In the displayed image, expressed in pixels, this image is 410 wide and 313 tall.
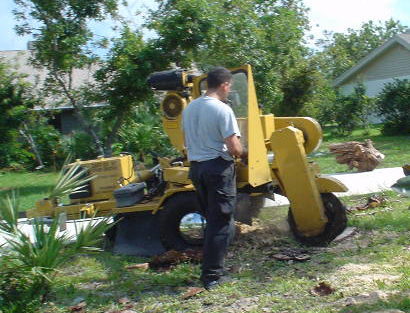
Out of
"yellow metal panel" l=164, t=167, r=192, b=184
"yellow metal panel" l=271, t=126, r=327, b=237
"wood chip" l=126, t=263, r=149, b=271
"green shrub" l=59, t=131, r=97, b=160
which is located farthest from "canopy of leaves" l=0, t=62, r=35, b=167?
"yellow metal panel" l=271, t=126, r=327, b=237

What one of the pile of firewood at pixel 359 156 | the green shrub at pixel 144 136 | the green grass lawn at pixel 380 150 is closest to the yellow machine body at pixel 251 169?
the pile of firewood at pixel 359 156

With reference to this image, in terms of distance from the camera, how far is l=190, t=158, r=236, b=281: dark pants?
506 centimetres

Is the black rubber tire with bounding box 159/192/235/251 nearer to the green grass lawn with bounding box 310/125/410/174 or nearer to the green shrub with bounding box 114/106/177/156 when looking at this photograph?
the green grass lawn with bounding box 310/125/410/174

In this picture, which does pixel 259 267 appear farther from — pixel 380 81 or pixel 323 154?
pixel 380 81

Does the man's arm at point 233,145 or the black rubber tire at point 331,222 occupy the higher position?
the man's arm at point 233,145

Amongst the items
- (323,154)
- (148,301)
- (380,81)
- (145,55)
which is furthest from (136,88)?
(380,81)

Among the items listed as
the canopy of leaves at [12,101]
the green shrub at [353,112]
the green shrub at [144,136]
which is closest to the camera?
the green shrub at [144,136]

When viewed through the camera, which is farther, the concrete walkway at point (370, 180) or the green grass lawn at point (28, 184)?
the green grass lawn at point (28, 184)

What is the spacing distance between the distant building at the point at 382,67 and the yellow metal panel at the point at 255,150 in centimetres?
2295

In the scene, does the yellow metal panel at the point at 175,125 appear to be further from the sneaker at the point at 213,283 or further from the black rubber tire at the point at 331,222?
the sneaker at the point at 213,283

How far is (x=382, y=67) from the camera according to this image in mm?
30844

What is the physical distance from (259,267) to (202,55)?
7.48 meters

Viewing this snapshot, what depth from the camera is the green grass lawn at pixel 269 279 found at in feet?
14.9

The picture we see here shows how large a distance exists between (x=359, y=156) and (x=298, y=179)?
267 inches
